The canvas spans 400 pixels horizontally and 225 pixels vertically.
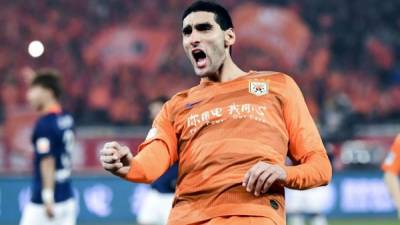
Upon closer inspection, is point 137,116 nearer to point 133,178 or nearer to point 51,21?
point 51,21

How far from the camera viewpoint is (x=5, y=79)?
19.3 meters

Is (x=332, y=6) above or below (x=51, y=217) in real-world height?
above

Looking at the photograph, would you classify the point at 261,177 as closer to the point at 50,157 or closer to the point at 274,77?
the point at 274,77

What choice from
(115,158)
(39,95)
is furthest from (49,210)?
(115,158)

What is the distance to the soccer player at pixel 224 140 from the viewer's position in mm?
4277

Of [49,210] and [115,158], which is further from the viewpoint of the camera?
[49,210]

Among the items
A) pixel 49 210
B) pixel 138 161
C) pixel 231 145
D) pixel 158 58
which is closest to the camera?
pixel 138 161

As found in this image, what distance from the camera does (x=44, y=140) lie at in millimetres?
9219

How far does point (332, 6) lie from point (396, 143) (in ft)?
48.4

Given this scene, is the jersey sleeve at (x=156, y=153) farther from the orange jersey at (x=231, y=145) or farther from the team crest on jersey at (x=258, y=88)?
the team crest on jersey at (x=258, y=88)

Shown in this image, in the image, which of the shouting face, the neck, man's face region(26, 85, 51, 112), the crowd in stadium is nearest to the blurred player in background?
man's face region(26, 85, 51, 112)

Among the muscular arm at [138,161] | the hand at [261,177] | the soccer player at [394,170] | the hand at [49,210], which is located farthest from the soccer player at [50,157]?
the hand at [261,177]

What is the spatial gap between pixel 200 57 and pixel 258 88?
307 mm

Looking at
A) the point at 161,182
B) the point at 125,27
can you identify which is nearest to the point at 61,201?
the point at 161,182
